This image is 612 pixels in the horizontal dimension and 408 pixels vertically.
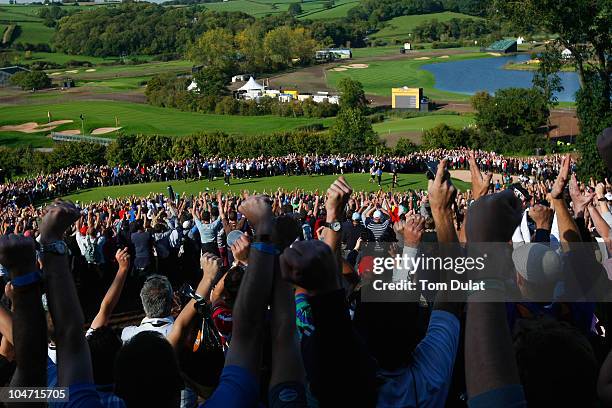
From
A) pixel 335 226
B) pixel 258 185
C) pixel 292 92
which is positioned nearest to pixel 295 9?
pixel 292 92

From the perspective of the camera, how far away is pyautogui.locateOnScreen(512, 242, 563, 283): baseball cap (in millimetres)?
4605

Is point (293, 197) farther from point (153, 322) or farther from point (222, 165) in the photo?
point (222, 165)

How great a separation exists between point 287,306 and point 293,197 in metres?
16.9

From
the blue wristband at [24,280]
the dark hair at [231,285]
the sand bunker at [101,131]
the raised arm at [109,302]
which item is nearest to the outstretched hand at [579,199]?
the dark hair at [231,285]

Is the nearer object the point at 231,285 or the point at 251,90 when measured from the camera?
the point at 231,285

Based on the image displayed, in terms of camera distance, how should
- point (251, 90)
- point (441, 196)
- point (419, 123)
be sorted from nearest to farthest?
point (441, 196), point (419, 123), point (251, 90)

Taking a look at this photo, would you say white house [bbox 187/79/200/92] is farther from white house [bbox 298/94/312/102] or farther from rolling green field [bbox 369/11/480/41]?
rolling green field [bbox 369/11/480/41]

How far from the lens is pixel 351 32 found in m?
139

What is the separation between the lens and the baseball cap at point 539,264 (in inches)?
181

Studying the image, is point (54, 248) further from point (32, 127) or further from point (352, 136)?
point (32, 127)

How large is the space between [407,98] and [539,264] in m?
67.6

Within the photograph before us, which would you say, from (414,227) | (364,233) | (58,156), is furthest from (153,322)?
(58,156)

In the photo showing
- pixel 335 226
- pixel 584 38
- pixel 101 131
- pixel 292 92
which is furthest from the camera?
pixel 292 92

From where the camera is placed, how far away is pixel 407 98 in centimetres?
7081
